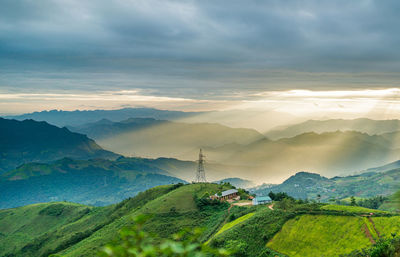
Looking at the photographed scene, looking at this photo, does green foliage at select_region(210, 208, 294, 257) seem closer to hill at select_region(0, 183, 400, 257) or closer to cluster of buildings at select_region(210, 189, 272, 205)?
hill at select_region(0, 183, 400, 257)

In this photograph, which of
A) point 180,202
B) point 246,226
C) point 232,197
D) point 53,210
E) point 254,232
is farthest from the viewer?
point 53,210

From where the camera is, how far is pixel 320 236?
45.6 metres

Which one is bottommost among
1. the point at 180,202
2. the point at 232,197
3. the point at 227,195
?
the point at 232,197

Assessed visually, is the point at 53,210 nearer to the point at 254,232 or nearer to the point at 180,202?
the point at 180,202

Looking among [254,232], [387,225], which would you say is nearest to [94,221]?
[254,232]

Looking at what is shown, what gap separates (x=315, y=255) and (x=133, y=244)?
45.6 metres

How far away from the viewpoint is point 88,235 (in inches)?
3622

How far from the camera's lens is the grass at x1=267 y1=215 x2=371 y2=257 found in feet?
136

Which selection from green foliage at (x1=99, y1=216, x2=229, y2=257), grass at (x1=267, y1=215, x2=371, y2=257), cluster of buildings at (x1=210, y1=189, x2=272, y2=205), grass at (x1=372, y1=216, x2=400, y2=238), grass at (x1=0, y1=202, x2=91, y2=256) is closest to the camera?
green foliage at (x1=99, y1=216, x2=229, y2=257)

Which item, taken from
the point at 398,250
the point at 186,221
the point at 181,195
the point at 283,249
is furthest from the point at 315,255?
the point at 181,195

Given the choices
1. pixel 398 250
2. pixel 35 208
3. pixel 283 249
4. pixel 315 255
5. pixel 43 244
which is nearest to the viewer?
pixel 398 250

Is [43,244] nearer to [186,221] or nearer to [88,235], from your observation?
[88,235]

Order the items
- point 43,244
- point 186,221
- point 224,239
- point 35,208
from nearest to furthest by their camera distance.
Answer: point 224,239, point 186,221, point 43,244, point 35,208

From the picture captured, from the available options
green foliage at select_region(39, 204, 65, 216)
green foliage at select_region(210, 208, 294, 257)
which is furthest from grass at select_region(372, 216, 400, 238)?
green foliage at select_region(39, 204, 65, 216)
